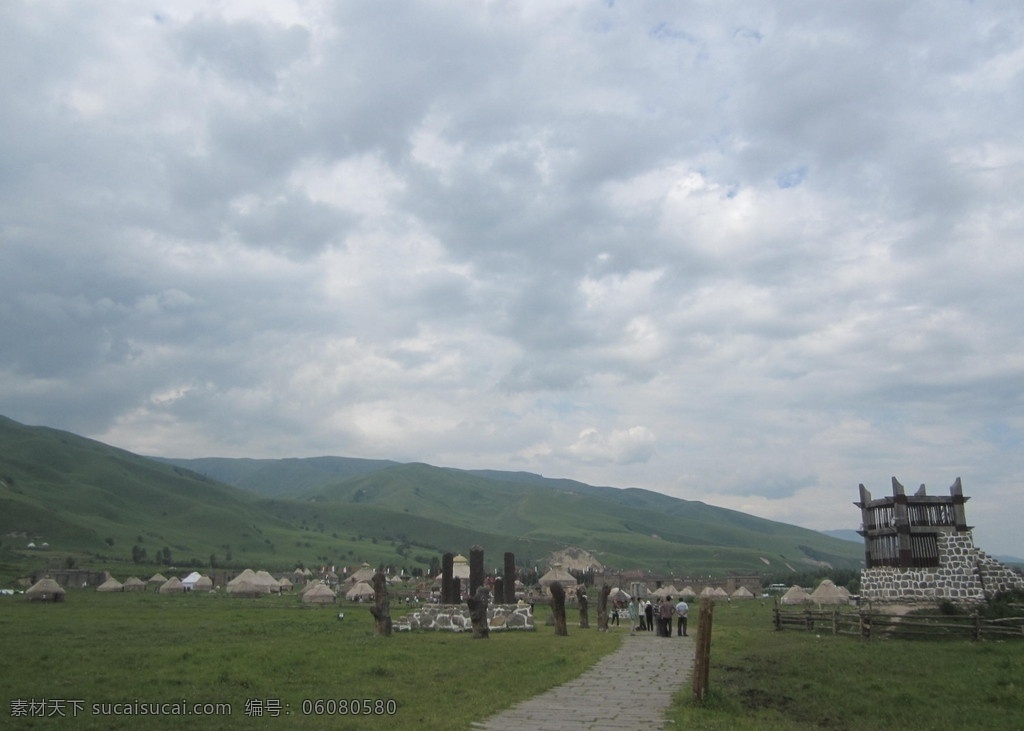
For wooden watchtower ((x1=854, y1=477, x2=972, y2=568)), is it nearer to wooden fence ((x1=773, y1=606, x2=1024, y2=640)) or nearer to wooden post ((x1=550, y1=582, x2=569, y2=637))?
wooden fence ((x1=773, y1=606, x2=1024, y2=640))

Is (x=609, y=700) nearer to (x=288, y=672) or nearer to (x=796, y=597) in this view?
(x=288, y=672)

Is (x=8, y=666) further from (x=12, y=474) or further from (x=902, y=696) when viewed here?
(x=12, y=474)

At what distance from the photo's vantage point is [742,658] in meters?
23.0

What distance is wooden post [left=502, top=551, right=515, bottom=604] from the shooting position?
1432 inches

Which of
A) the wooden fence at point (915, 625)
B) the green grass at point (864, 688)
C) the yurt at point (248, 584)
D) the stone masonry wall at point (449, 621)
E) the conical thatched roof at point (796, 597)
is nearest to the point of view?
the green grass at point (864, 688)

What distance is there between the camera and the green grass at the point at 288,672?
12922 millimetres

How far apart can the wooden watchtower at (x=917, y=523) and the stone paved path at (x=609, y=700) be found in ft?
48.7

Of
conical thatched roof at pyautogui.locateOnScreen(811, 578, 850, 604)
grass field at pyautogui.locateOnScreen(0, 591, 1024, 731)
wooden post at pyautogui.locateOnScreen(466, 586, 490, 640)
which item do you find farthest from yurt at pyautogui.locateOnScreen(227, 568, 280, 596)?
wooden post at pyautogui.locateOnScreen(466, 586, 490, 640)

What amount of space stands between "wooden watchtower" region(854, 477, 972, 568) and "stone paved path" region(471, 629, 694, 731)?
48.7 feet

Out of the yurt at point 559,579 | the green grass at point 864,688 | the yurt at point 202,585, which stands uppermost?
the green grass at point 864,688

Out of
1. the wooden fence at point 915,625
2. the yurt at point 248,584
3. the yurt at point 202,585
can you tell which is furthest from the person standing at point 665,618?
the yurt at point 202,585

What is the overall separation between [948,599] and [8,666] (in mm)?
32180

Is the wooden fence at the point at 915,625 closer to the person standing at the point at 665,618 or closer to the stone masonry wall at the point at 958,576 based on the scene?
the stone masonry wall at the point at 958,576

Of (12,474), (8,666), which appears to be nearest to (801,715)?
(8,666)
